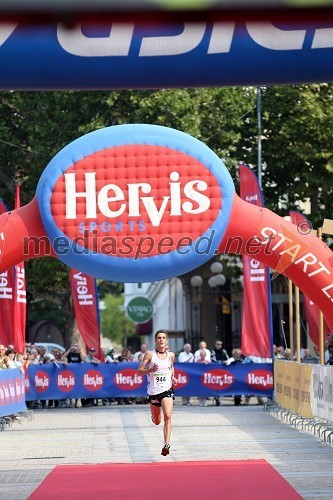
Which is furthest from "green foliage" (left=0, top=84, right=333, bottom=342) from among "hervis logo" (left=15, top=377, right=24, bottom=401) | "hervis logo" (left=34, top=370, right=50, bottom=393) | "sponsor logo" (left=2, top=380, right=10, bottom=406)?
"sponsor logo" (left=2, top=380, right=10, bottom=406)

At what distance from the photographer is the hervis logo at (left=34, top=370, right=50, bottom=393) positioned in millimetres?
30984

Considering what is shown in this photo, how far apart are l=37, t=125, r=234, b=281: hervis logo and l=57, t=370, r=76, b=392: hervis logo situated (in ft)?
39.6

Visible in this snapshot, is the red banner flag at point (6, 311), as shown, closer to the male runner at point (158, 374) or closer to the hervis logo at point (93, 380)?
the hervis logo at point (93, 380)

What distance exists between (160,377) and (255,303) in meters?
11.3

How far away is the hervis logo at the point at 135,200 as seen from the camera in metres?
19.4

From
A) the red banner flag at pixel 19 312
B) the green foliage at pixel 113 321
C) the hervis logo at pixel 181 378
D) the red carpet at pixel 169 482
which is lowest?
the red carpet at pixel 169 482

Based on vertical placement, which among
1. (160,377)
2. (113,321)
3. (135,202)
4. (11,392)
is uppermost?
(113,321)

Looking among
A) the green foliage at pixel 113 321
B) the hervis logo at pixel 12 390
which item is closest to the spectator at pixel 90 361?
the hervis logo at pixel 12 390

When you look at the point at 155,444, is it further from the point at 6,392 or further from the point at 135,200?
the point at 6,392

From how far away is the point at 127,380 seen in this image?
31.5m

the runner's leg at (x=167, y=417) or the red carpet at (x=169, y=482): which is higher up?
the runner's leg at (x=167, y=417)

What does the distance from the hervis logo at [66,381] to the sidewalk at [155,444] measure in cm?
274

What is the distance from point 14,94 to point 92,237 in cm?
2233

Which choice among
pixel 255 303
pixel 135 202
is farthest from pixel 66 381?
pixel 135 202
